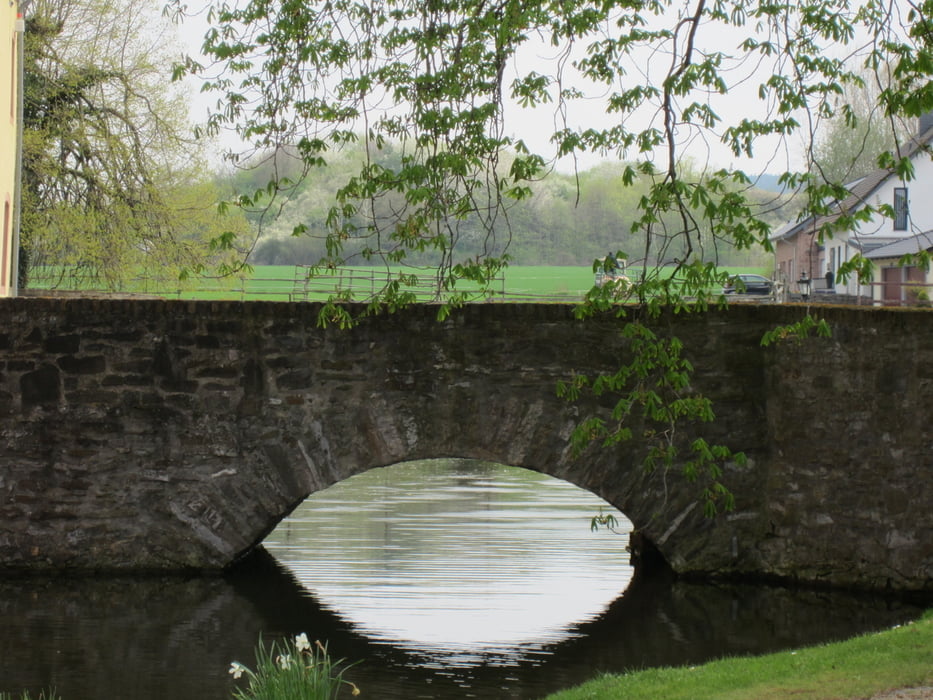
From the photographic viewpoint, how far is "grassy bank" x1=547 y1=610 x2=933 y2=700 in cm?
762

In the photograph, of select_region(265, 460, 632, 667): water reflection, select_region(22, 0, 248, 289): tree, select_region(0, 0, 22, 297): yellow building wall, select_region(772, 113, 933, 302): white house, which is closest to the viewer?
select_region(265, 460, 632, 667): water reflection

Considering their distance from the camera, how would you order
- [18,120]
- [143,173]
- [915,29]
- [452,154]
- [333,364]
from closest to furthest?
[915,29] → [452,154] → [333,364] → [18,120] → [143,173]

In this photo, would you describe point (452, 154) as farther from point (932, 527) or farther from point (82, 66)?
point (82, 66)

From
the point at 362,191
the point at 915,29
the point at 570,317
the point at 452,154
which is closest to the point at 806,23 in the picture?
the point at 915,29

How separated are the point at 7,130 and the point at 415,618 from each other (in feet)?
33.3

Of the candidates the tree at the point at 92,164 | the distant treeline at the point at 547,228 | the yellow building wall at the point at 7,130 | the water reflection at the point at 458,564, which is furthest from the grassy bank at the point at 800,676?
the distant treeline at the point at 547,228

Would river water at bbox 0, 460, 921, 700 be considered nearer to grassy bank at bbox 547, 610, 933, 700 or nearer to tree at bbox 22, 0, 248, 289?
grassy bank at bbox 547, 610, 933, 700

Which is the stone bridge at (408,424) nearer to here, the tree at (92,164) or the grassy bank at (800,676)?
the grassy bank at (800,676)

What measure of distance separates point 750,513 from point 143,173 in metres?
17.4

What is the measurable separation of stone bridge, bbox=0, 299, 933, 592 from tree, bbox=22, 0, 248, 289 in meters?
13.3

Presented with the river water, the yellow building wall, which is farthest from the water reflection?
the yellow building wall

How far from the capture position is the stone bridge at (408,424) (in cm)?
1231

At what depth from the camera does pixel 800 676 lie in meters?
8.19

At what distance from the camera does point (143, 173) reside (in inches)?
1048
